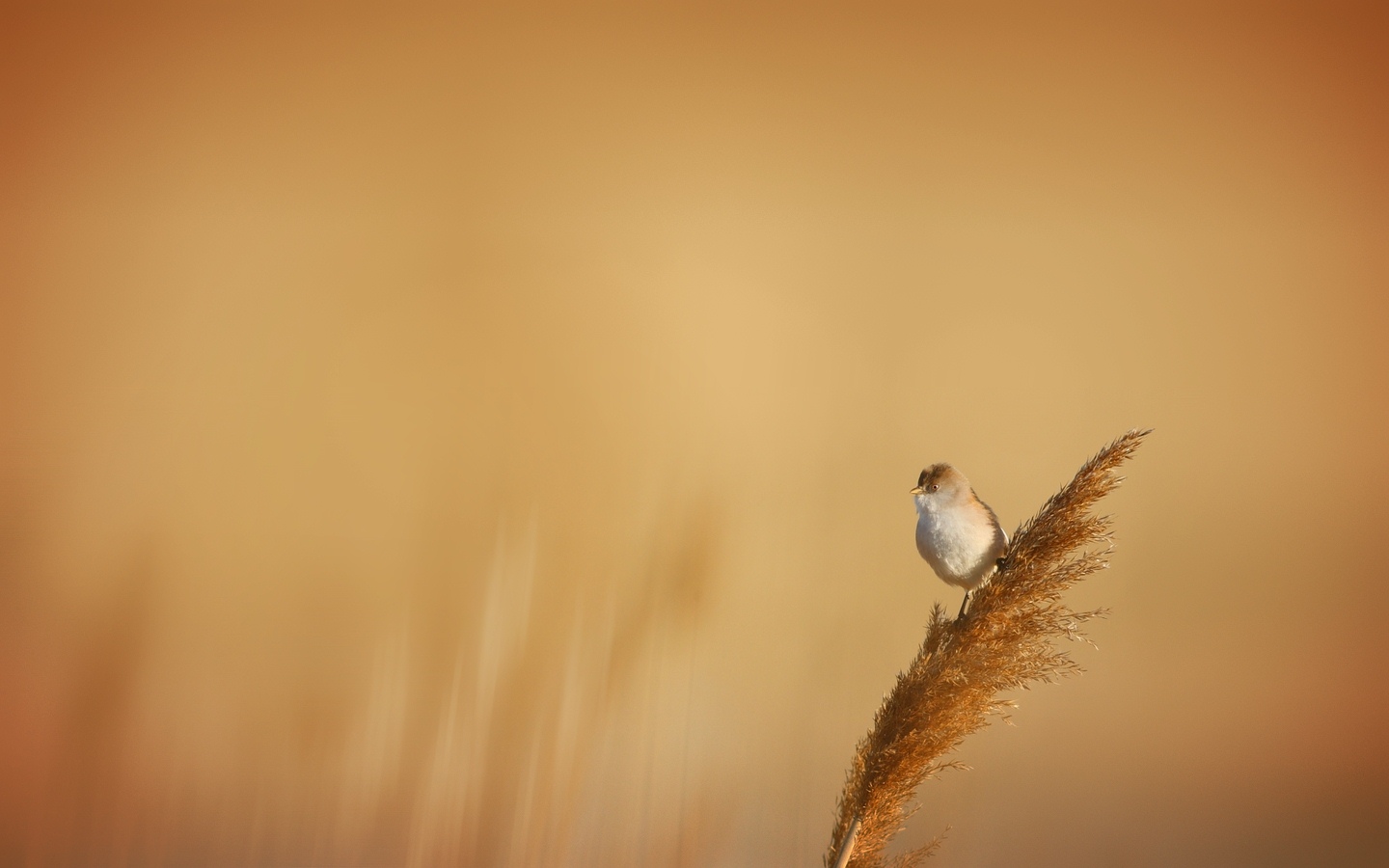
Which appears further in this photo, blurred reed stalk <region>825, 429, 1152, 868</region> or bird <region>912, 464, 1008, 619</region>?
bird <region>912, 464, 1008, 619</region>

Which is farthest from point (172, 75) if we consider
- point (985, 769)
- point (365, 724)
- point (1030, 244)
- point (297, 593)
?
point (985, 769)

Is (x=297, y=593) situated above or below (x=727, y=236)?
below

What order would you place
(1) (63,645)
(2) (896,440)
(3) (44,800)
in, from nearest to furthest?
(3) (44,800)
(1) (63,645)
(2) (896,440)

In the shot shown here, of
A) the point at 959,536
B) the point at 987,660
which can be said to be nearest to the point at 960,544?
the point at 959,536

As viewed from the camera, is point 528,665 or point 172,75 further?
point 172,75

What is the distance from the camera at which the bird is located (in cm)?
125

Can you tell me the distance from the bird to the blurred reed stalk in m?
0.07

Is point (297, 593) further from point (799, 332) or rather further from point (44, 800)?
point (799, 332)

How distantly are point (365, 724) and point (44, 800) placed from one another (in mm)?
933

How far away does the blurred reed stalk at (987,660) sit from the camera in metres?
1.15

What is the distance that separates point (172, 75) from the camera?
2930mm

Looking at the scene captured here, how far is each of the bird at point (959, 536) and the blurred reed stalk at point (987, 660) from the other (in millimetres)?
66

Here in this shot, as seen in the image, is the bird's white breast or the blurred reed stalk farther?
the bird's white breast

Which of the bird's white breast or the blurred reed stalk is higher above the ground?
the bird's white breast
